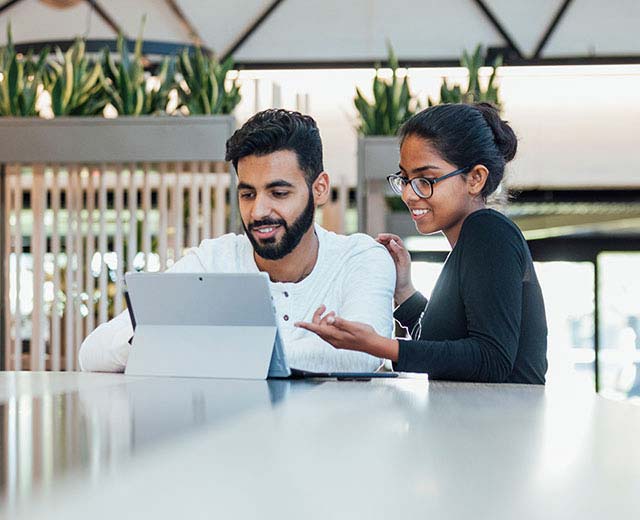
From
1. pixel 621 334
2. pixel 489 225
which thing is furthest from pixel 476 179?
pixel 621 334

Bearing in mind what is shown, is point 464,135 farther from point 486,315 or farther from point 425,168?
point 486,315

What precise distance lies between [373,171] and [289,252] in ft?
6.17

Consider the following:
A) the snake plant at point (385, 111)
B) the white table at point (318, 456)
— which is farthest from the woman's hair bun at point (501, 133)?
the snake plant at point (385, 111)

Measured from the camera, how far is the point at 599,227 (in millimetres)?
9078

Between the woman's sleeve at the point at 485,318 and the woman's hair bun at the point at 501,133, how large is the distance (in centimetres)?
27

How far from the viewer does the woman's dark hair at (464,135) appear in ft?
5.85

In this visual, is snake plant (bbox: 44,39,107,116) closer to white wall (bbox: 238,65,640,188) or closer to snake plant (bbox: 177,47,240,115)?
snake plant (bbox: 177,47,240,115)

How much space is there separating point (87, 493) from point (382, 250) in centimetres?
153

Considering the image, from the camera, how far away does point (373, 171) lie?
394cm

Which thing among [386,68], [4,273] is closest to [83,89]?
[4,273]

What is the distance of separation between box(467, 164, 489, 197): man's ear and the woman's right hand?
38cm

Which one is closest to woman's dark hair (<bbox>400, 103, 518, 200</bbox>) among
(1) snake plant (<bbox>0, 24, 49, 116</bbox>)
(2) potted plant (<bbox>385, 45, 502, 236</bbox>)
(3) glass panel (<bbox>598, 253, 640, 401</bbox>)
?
(2) potted plant (<bbox>385, 45, 502, 236</bbox>)

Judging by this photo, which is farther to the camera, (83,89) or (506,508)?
(83,89)

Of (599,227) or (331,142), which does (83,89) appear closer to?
(331,142)
